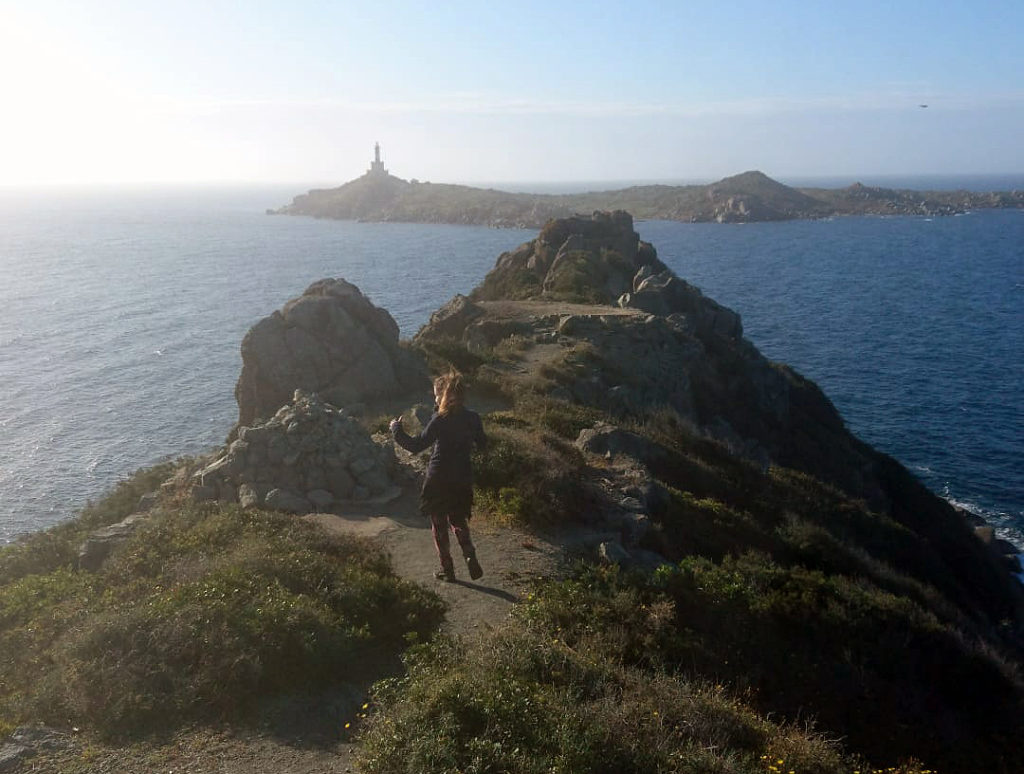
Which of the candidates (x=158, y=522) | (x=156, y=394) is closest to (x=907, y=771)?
(x=158, y=522)

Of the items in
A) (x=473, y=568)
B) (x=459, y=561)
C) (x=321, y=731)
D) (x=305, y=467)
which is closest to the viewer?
(x=321, y=731)

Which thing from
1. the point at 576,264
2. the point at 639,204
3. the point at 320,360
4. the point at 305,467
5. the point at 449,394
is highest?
the point at 639,204

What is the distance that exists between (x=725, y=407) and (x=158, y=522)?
24.5 metres

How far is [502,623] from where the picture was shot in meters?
9.48

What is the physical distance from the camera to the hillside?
163 m

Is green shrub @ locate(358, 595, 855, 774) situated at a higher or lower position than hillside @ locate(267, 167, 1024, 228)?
lower

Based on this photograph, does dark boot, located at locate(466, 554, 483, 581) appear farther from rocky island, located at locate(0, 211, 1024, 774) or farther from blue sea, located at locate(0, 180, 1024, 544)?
blue sea, located at locate(0, 180, 1024, 544)

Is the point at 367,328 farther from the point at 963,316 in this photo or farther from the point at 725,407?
the point at 963,316

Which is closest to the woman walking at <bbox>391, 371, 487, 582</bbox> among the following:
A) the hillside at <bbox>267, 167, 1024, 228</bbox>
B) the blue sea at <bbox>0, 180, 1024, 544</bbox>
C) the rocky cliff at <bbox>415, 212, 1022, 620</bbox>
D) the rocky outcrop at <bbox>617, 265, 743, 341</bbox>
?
the rocky cliff at <bbox>415, 212, 1022, 620</bbox>

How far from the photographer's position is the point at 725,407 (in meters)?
32.3

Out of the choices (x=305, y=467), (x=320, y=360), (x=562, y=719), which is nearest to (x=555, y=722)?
(x=562, y=719)

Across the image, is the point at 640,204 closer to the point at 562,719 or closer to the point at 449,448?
the point at 449,448

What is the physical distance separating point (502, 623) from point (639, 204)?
608 ft

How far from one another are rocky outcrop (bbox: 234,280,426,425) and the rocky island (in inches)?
25.6
